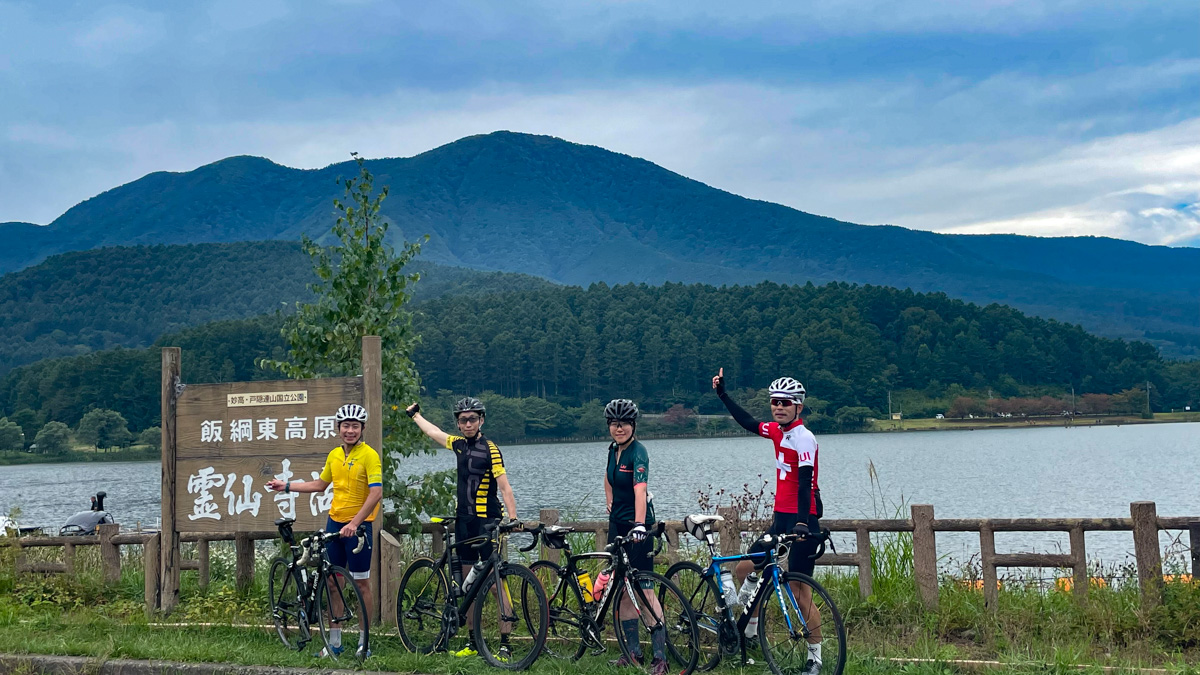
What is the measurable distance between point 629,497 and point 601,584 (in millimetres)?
665

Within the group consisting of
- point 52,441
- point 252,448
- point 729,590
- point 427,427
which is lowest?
point 729,590

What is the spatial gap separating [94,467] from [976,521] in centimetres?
9115

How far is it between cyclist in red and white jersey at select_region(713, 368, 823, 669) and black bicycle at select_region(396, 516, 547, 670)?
5.71ft

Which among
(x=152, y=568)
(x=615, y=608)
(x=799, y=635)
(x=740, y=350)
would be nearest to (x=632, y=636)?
(x=615, y=608)

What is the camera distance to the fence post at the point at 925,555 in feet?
28.4

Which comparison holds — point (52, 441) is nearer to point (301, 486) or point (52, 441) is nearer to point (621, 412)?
point (301, 486)

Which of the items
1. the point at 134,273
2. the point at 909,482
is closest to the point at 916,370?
the point at 909,482

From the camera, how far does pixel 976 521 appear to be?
8.93m

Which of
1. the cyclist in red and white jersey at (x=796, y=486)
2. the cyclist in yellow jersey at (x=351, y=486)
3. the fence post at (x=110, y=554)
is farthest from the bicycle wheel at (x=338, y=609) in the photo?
the fence post at (x=110, y=554)

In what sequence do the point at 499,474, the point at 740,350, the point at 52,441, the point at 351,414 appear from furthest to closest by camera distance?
1. the point at 740,350
2. the point at 52,441
3. the point at 351,414
4. the point at 499,474

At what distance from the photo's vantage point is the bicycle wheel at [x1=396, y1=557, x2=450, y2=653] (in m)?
8.13

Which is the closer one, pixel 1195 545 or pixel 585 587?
pixel 585 587

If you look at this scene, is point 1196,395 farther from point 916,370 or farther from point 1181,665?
point 1181,665

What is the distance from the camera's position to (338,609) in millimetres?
8062
